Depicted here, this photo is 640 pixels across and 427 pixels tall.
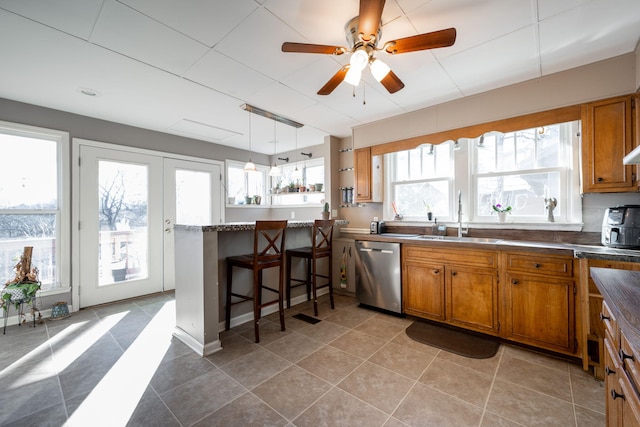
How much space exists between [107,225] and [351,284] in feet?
11.5

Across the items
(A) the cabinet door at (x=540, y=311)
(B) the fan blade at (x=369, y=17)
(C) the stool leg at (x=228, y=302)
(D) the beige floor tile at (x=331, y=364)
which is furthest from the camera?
(C) the stool leg at (x=228, y=302)

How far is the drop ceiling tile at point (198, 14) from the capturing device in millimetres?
1638

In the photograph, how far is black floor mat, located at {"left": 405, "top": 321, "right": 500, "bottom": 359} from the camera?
2307 mm

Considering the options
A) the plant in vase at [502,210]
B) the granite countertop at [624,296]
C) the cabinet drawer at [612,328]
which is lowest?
the cabinet drawer at [612,328]

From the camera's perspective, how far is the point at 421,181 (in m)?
3.65

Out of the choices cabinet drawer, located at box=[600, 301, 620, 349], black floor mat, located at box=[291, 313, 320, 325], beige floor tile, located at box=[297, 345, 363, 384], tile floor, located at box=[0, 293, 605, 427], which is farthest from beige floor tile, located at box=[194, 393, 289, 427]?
cabinet drawer, located at box=[600, 301, 620, 349]

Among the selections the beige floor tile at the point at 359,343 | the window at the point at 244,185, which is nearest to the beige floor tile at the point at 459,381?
the beige floor tile at the point at 359,343

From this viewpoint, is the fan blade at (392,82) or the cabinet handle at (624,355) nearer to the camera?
the cabinet handle at (624,355)

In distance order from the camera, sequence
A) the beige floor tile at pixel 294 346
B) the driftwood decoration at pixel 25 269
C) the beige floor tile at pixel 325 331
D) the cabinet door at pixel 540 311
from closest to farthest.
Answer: the cabinet door at pixel 540 311 → the beige floor tile at pixel 294 346 → the beige floor tile at pixel 325 331 → the driftwood decoration at pixel 25 269

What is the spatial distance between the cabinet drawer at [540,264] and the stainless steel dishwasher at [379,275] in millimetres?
1083

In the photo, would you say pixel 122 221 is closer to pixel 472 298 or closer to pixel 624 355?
pixel 472 298

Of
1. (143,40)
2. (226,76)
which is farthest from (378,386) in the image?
(143,40)

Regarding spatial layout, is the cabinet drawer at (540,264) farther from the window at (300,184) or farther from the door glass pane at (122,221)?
the door glass pane at (122,221)

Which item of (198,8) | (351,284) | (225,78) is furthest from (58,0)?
(351,284)
